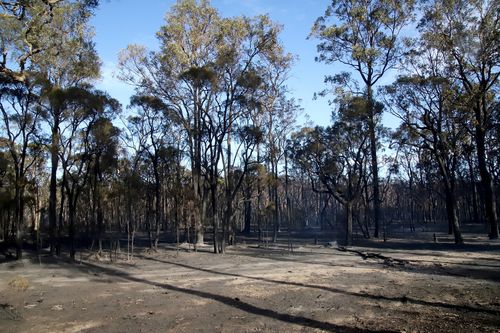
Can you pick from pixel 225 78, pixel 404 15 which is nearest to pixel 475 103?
pixel 404 15

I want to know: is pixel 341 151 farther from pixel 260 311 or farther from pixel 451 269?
pixel 260 311

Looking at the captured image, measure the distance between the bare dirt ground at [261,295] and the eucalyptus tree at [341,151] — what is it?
29.0ft

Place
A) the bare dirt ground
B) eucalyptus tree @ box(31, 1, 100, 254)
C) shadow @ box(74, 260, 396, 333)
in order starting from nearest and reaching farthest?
shadow @ box(74, 260, 396, 333) → the bare dirt ground → eucalyptus tree @ box(31, 1, 100, 254)

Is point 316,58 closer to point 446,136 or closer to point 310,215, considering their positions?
point 446,136

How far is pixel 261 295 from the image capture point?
417 inches

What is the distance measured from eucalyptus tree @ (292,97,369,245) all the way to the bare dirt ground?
8.83 metres

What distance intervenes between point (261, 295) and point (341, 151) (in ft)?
64.3

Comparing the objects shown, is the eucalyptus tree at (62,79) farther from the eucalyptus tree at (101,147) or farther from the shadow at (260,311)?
the shadow at (260,311)

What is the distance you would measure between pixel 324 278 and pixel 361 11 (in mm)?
21477

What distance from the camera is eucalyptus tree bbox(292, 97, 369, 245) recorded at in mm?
26336

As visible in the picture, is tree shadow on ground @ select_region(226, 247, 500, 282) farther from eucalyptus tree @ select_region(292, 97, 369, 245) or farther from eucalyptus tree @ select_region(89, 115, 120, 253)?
eucalyptus tree @ select_region(89, 115, 120, 253)

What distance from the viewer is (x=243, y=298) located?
10.3 metres

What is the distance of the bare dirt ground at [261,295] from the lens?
776 cm

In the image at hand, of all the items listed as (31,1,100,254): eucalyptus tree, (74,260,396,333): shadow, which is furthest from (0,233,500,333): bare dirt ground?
(31,1,100,254): eucalyptus tree
